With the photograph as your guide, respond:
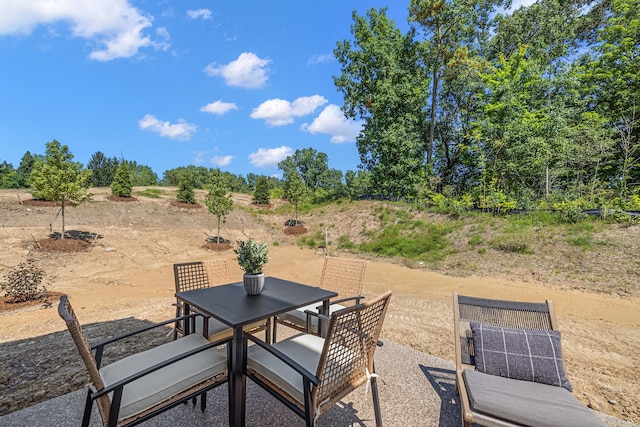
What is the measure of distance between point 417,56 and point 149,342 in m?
17.1

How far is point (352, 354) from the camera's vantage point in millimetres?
1599

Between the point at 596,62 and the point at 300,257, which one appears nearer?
the point at 300,257

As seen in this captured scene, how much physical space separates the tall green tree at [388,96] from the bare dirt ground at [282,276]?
3.44 m

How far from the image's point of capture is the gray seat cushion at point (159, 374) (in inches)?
54.3

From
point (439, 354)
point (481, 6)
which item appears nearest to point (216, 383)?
point (439, 354)

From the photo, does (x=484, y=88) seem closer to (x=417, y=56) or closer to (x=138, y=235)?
(x=417, y=56)

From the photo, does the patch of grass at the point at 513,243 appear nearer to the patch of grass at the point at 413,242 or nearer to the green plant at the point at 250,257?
the patch of grass at the point at 413,242

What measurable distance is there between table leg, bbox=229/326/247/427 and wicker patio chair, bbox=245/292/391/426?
98 mm

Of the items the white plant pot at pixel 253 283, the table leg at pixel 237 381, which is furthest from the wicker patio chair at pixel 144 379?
the white plant pot at pixel 253 283

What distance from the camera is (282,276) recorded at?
22.1 ft

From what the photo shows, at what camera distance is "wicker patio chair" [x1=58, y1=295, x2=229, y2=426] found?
4.11 ft

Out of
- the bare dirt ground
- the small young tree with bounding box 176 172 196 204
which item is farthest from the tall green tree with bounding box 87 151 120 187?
the bare dirt ground

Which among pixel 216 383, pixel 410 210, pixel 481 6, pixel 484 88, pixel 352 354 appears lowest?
pixel 216 383

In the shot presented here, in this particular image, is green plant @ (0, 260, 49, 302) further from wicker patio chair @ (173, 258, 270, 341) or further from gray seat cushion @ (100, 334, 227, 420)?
gray seat cushion @ (100, 334, 227, 420)
